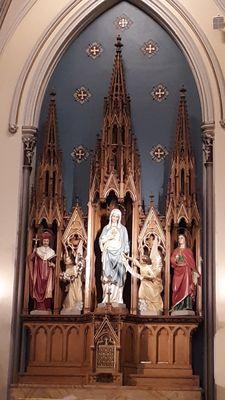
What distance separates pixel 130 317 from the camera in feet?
45.4

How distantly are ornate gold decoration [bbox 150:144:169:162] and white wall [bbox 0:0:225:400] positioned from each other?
42.5 inches

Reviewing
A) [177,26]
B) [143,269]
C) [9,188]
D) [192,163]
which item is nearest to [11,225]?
[9,188]

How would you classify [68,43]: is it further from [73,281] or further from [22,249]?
[73,281]

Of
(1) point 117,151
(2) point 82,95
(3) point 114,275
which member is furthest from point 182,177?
(2) point 82,95

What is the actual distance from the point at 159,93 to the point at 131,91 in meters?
0.52

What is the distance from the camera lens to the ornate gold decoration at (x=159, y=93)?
15.7 metres

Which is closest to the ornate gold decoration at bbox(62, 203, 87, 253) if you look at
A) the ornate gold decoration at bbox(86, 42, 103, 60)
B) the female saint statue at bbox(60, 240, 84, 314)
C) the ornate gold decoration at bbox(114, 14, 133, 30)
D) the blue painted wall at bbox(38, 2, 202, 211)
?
the female saint statue at bbox(60, 240, 84, 314)

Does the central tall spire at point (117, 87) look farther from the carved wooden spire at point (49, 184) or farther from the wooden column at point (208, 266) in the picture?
the wooden column at point (208, 266)

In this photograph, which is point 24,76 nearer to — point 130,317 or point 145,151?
point 145,151

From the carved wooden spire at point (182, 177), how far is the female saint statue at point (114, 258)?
959mm

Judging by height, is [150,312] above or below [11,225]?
below

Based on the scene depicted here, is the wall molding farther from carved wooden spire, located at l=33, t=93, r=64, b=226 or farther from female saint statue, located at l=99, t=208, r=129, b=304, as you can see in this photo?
female saint statue, located at l=99, t=208, r=129, b=304

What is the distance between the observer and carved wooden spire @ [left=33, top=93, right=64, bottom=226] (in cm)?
1463

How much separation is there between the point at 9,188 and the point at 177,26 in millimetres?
4277
